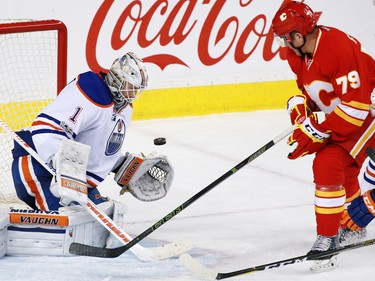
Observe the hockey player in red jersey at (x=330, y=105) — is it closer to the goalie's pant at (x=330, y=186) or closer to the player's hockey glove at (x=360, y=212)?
the goalie's pant at (x=330, y=186)

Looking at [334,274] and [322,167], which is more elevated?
[322,167]

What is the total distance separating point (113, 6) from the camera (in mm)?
5543

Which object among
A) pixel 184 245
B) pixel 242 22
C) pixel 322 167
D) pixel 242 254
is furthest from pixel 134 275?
pixel 242 22

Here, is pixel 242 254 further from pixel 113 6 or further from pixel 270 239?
pixel 113 6

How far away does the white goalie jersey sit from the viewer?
3.32m

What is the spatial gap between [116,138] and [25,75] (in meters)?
1.21

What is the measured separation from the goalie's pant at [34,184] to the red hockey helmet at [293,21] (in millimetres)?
900

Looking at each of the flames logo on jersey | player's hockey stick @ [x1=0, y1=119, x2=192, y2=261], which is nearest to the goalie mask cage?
the flames logo on jersey

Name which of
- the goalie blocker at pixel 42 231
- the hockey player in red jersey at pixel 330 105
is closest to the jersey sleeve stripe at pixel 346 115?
the hockey player in red jersey at pixel 330 105

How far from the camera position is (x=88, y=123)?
3406 millimetres

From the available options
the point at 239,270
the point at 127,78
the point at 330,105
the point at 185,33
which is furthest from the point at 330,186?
the point at 185,33

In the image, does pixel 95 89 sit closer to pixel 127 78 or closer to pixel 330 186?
pixel 127 78

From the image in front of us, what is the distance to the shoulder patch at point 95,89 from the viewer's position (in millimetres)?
3395

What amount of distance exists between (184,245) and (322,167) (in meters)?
0.52
